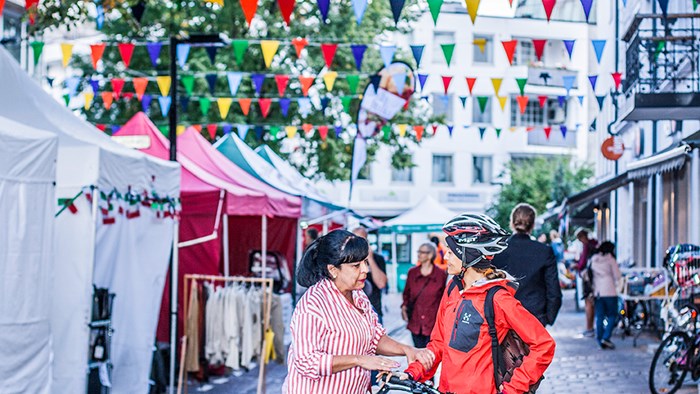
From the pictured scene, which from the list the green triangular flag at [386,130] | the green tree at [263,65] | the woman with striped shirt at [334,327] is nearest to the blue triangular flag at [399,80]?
the green triangular flag at [386,130]

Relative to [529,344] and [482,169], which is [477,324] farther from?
[482,169]

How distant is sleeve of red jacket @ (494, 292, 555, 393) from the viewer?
5.09 meters

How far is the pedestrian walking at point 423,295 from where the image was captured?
37.1 ft

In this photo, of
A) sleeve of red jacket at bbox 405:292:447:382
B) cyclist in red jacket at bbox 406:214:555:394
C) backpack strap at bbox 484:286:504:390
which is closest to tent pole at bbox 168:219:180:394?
sleeve of red jacket at bbox 405:292:447:382

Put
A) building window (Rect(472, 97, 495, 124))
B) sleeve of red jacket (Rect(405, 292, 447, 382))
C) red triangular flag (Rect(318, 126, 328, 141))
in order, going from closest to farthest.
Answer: sleeve of red jacket (Rect(405, 292, 447, 382)), red triangular flag (Rect(318, 126, 328, 141)), building window (Rect(472, 97, 495, 124))

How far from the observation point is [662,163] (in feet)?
54.9

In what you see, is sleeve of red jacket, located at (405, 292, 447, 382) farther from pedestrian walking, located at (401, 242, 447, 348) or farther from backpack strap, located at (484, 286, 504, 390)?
pedestrian walking, located at (401, 242, 447, 348)

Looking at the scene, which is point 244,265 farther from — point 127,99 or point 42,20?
point 127,99

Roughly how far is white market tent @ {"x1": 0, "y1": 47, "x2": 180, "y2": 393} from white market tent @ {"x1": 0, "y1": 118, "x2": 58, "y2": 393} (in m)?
1.08

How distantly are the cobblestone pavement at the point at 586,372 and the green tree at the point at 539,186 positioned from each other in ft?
93.2

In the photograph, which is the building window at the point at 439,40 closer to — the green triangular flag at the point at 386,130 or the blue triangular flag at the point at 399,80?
the green triangular flag at the point at 386,130

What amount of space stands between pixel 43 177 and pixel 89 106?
785 inches

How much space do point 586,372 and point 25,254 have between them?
9040mm

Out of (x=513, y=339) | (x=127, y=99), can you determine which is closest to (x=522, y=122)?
(x=127, y=99)
